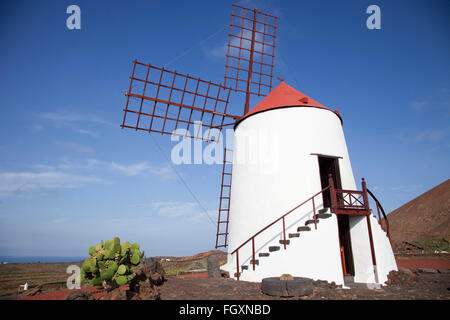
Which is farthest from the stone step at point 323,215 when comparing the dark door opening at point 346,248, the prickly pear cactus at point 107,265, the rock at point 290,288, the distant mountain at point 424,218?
the distant mountain at point 424,218

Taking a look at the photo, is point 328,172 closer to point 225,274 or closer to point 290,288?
point 225,274

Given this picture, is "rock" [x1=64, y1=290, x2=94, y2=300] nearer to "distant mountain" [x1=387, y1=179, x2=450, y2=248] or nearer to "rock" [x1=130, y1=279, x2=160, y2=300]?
"rock" [x1=130, y1=279, x2=160, y2=300]

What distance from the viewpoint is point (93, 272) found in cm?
617

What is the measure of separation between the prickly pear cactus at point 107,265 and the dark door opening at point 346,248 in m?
7.48

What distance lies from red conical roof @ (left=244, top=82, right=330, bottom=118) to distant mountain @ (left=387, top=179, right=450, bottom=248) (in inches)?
715

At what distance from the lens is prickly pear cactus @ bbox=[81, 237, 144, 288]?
20.1ft

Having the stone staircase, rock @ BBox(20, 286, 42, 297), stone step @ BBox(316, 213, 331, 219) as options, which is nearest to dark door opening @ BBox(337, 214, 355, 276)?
the stone staircase

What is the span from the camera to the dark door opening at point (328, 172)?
1034cm

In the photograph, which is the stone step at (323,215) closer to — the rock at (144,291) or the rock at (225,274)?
the rock at (225,274)

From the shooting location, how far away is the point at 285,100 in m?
11.2

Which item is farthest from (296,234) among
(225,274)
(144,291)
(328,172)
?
(144,291)

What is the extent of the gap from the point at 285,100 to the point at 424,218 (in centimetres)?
2809

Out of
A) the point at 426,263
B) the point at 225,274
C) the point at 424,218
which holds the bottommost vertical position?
the point at 426,263
